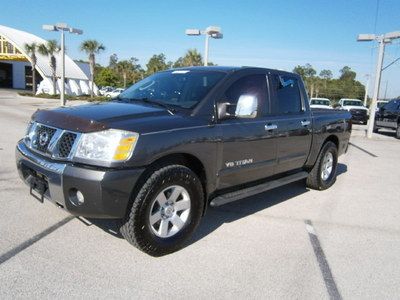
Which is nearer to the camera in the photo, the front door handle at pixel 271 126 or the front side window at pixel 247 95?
the front side window at pixel 247 95

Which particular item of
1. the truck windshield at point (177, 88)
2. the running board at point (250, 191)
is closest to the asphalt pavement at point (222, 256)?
the running board at point (250, 191)

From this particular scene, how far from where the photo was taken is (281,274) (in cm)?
364

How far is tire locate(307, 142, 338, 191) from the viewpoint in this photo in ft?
21.6

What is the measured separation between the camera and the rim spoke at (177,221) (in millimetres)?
3984

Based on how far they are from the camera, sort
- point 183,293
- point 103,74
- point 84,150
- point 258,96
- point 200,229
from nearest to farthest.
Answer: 1. point 183,293
2. point 84,150
3. point 200,229
4. point 258,96
5. point 103,74

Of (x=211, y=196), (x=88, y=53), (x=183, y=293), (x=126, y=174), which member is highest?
(x=88, y=53)

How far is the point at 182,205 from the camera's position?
401 cm

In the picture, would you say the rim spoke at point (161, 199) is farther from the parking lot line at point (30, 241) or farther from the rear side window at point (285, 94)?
the rear side window at point (285, 94)

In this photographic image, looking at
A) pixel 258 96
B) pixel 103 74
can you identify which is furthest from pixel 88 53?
pixel 258 96

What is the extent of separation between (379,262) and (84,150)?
124 inches

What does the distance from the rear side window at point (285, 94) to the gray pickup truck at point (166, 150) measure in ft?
0.09

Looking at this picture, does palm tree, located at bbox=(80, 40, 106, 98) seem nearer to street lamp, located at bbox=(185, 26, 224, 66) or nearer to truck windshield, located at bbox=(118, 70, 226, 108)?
street lamp, located at bbox=(185, 26, 224, 66)

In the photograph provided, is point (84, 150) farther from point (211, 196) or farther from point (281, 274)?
point (281, 274)

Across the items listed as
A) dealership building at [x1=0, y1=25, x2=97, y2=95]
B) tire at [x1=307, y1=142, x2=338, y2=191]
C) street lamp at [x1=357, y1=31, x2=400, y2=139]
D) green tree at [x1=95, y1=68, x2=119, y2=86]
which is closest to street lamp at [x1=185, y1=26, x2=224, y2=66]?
street lamp at [x1=357, y1=31, x2=400, y2=139]
